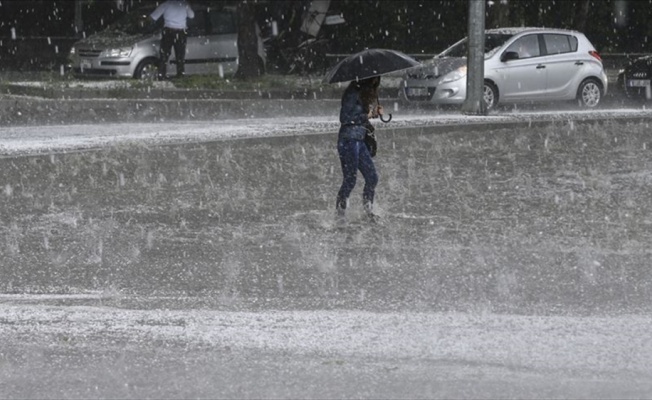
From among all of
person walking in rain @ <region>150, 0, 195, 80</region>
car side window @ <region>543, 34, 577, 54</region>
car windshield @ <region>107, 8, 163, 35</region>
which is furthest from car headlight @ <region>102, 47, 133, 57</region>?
car side window @ <region>543, 34, 577, 54</region>

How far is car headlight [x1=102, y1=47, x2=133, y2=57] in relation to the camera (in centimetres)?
2656

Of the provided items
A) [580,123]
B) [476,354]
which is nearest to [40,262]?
[476,354]

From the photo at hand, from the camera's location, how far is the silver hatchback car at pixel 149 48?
26656 mm

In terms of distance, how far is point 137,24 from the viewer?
90.3 ft

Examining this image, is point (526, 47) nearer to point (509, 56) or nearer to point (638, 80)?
point (509, 56)

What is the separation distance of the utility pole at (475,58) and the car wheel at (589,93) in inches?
128

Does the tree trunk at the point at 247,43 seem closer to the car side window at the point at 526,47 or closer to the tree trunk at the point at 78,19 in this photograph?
the car side window at the point at 526,47

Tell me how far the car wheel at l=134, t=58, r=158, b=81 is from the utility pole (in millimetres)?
8310

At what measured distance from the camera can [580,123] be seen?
18.6m

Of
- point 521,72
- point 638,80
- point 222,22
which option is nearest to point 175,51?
point 222,22

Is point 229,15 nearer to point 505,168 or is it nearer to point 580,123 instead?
point 580,123

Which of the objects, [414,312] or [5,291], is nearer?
[414,312]

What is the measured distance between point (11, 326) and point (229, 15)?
69.0 ft

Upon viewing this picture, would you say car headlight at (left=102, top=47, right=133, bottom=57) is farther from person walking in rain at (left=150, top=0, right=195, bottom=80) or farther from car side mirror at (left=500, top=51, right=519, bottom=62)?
car side mirror at (left=500, top=51, right=519, bottom=62)
